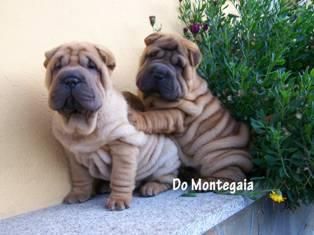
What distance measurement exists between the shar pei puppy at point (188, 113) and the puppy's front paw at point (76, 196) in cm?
32

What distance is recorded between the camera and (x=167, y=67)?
1.56 meters

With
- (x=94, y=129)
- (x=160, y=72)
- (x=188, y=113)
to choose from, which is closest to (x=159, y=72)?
(x=160, y=72)

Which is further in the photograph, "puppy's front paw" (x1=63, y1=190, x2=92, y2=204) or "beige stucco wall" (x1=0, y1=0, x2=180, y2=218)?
"puppy's front paw" (x1=63, y1=190, x2=92, y2=204)

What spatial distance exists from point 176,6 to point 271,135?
3.34ft

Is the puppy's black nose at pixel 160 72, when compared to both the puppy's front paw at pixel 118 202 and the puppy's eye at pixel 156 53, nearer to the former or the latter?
the puppy's eye at pixel 156 53

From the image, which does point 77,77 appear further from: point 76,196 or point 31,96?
point 76,196

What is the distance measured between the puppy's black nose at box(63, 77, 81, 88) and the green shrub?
718mm

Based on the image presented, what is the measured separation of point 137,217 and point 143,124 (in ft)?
1.14

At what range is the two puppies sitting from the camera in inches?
52.0

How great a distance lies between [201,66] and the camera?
6.23ft

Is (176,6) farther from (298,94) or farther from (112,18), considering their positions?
(298,94)

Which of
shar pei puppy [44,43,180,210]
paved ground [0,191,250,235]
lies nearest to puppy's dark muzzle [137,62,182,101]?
shar pei puppy [44,43,180,210]

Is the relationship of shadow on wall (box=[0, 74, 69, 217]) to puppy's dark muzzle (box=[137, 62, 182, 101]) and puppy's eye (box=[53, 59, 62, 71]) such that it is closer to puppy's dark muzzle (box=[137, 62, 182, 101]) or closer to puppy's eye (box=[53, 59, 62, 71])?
puppy's eye (box=[53, 59, 62, 71])

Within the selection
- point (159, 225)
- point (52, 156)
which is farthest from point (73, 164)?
point (159, 225)
